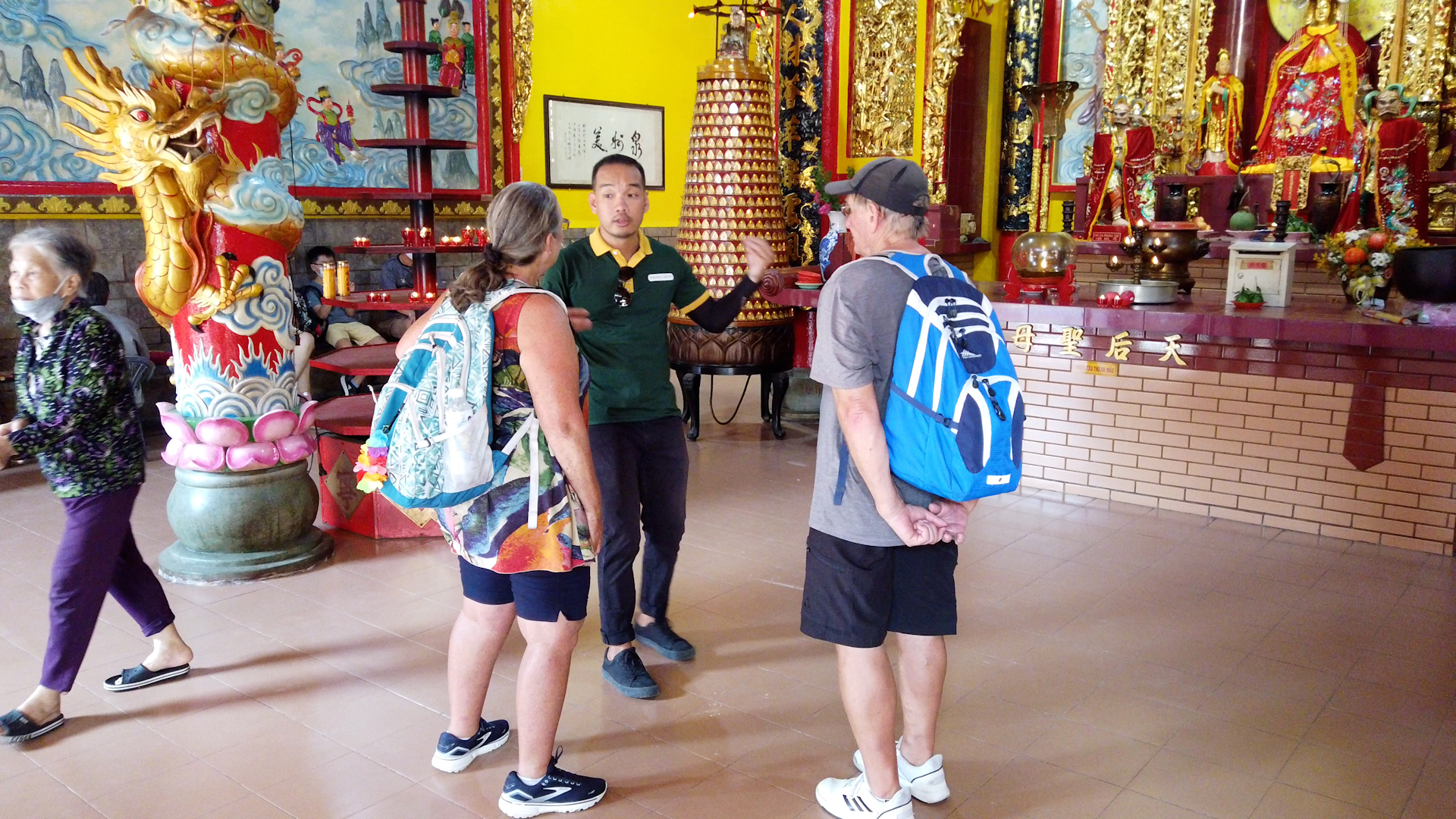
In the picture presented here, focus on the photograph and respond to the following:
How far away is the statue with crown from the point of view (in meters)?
8.54

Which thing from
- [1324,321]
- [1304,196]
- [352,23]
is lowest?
[1324,321]

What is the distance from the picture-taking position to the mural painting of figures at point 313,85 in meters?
6.63

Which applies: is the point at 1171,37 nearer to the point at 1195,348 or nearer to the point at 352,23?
the point at 1195,348

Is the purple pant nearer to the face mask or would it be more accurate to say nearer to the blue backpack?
the face mask

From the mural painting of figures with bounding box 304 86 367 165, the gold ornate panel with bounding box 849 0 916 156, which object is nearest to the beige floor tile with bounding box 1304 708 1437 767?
the gold ornate panel with bounding box 849 0 916 156

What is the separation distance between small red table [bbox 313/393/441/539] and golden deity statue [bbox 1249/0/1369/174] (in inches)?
297

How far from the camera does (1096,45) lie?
10422 mm

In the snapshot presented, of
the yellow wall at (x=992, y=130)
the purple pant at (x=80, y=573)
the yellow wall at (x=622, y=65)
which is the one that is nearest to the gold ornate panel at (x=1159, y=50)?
the yellow wall at (x=992, y=130)

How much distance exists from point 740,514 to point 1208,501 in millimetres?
2334

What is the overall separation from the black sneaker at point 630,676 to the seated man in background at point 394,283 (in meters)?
5.51

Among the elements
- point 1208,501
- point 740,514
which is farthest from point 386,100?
point 1208,501

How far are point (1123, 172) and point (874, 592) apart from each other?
7400mm

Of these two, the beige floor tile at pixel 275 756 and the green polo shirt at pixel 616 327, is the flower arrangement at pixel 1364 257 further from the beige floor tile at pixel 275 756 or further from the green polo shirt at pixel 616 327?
the beige floor tile at pixel 275 756

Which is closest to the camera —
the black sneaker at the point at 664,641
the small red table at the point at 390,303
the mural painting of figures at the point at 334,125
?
the black sneaker at the point at 664,641
